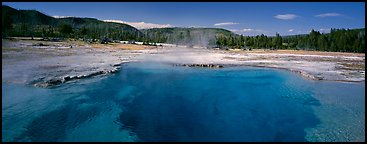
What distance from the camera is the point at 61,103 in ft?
50.1

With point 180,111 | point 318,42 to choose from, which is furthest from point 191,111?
point 318,42

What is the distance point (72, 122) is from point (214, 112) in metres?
6.52

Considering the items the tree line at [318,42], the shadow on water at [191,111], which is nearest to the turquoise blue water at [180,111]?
the shadow on water at [191,111]

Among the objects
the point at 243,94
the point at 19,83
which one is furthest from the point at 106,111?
the point at 243,94

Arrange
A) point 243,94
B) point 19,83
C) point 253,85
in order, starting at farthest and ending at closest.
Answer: point 253,85 → point 243,94 → point 19,83

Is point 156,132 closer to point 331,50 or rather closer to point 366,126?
point 366,126

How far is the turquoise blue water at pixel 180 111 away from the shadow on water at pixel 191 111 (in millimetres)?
35

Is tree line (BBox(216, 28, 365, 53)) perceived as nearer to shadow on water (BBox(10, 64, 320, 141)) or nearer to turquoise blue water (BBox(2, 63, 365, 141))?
turquoise blue water (BBox(2, 63, 365, 141))

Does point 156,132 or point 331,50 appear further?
point 331,50

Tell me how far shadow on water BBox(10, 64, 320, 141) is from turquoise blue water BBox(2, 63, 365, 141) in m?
0.04

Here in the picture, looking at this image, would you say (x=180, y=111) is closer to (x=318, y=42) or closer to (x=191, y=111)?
(x=191, y=111)

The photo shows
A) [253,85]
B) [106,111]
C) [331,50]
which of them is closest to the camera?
[106,111]

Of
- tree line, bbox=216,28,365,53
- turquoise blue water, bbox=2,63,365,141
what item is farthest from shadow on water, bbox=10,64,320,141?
tree line, bbox=216,28,365,53

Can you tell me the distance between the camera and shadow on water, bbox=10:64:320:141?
38.0ft
